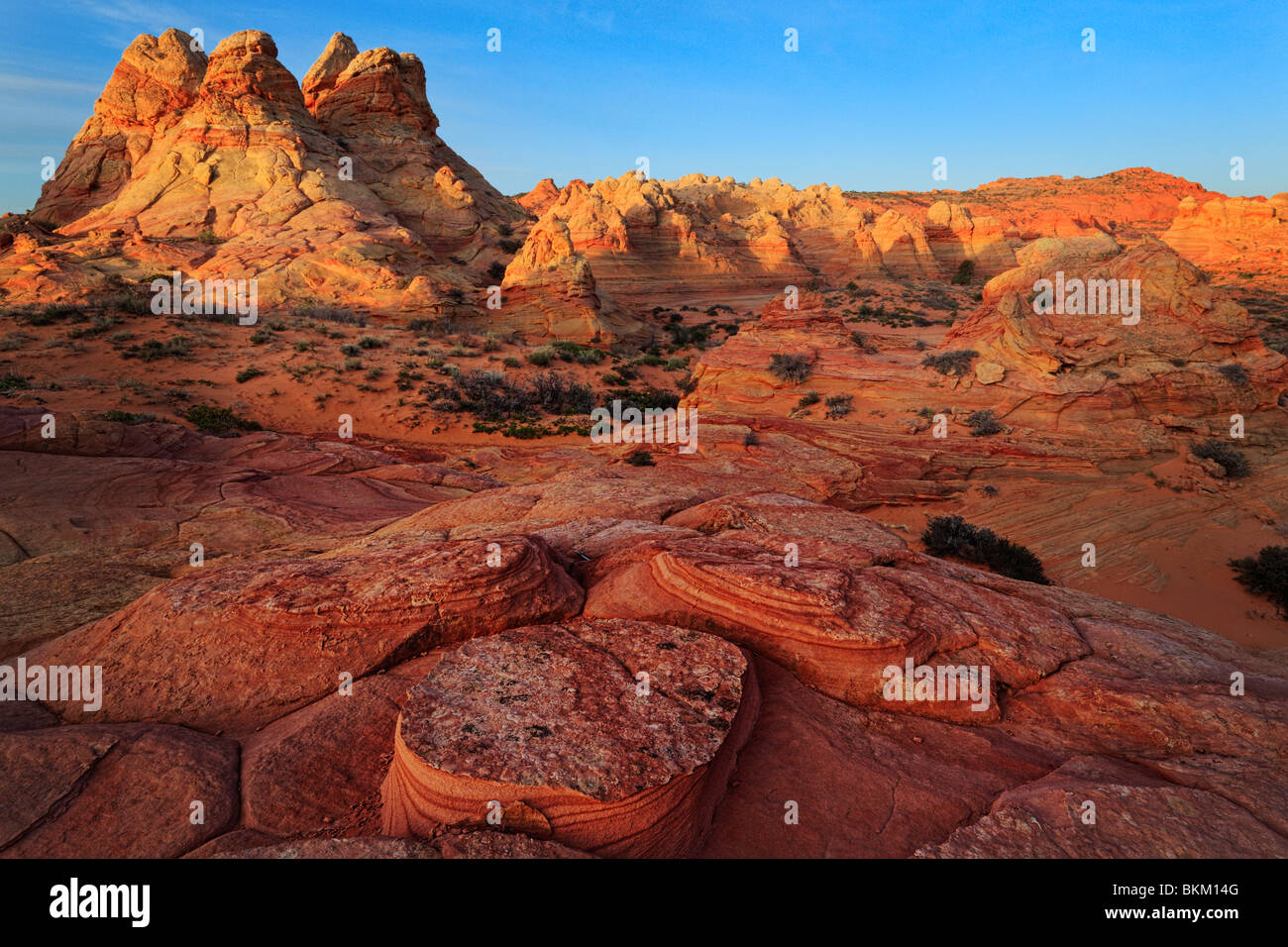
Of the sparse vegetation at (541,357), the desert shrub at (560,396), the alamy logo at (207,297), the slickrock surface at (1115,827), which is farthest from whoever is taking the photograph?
the alamy logo at (207,297)

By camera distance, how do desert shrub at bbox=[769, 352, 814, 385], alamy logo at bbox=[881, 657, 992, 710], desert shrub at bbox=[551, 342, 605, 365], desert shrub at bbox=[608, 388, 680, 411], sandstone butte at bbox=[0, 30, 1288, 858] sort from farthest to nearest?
1. desert shrub at bbox=[551, 342, 605, 365]
2. desert shrub at bbox=[608, 388, 680, 411]
3. desert shrub at bbox=[769, 352, 814, 385]
4. alamy logo at bbox=[881, 657, 992, 710]
5. sandstone butte at bbox=[0, 30, 1288, 858]

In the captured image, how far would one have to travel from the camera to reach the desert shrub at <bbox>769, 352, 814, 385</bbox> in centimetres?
1808

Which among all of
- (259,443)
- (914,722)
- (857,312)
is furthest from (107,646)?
(857,312)

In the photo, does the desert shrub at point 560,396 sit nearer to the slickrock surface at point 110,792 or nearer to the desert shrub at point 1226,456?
the desert shrub at point 1226,456

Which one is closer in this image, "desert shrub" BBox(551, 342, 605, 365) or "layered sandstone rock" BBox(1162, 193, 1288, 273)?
"desert shrub" BBox(551, 342, 605, 365)

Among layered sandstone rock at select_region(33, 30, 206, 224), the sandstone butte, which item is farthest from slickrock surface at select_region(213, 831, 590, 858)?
layered sandstone rock at select_region(33, 30, 206, 224)

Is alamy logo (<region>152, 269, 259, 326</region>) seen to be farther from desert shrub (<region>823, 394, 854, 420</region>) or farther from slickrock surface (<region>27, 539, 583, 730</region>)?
slickrock surface (<region>27, 539, 583, 730</region>)

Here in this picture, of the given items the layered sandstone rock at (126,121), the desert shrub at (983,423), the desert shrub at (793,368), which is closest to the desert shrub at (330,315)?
the desert shrub at (793,368)

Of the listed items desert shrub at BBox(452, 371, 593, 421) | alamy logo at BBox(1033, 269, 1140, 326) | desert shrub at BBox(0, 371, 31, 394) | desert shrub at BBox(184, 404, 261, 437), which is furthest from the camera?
desert shrub at BBox(452, 371, 593, 421)

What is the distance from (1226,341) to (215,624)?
22.1 metres

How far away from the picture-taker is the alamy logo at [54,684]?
14.3ft

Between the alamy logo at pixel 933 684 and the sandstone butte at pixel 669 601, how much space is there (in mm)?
66

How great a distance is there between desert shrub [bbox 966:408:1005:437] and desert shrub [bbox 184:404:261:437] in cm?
2187

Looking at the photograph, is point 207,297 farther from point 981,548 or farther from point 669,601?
point 981,548
